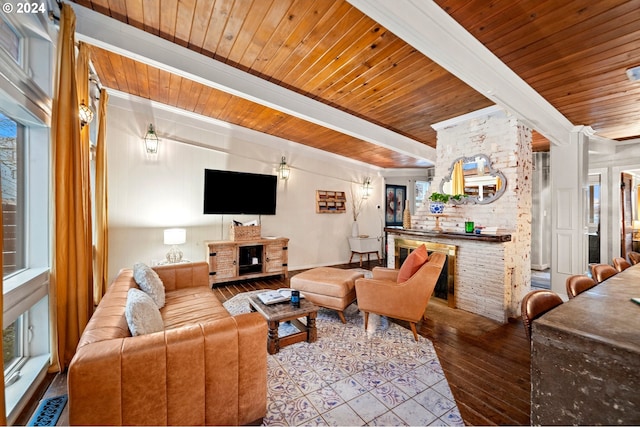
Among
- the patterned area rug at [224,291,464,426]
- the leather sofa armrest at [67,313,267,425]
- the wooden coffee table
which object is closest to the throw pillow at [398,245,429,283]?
the patterned area rug at [224,291,464,426]

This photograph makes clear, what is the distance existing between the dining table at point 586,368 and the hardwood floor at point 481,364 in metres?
1.04

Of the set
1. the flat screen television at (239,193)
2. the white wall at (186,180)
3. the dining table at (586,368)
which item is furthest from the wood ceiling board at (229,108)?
the dining table at (586,368)

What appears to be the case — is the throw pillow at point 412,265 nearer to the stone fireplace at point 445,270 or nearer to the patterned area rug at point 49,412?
the stone fireplace at point 445,270

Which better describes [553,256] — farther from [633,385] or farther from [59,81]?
[59,81]

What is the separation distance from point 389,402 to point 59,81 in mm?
3366

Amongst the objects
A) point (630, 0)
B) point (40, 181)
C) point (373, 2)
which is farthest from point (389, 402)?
point (40, 181)

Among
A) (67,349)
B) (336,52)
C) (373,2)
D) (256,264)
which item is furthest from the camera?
(256,264)

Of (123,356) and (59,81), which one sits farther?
(59,81)

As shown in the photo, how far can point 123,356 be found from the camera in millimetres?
1177

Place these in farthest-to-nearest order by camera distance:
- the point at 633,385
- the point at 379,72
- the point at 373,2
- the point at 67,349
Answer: the point at 379,72
the point at 67,349
the point at 373,2
the point at 633,385

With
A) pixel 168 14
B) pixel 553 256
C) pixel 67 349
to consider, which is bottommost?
pixel 67 349

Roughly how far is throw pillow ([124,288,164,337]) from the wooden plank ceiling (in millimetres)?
2151

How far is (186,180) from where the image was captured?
4.60 m

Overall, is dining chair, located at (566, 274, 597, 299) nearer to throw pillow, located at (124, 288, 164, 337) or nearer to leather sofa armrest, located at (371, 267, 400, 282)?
leather sofa armrest, located at (371, 267, 400, 282)
